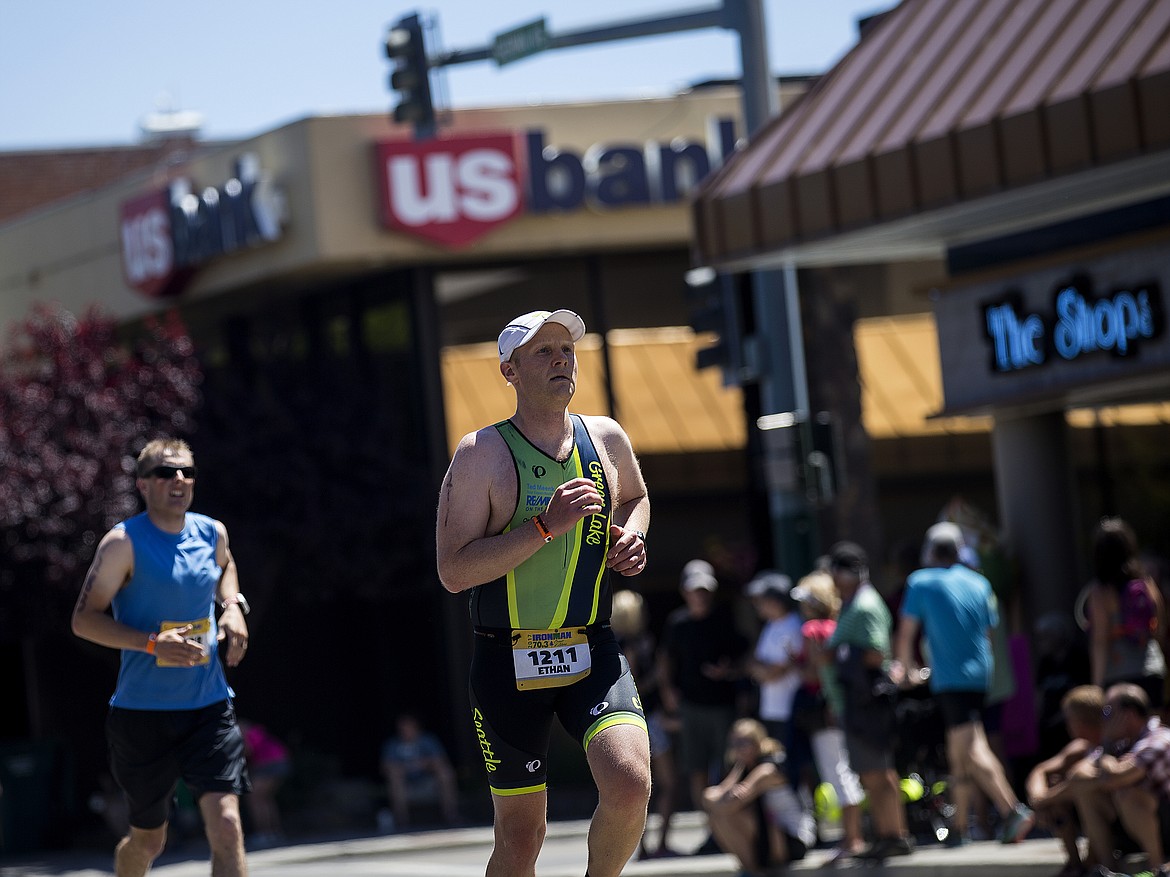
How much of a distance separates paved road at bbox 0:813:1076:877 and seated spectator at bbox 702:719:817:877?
180mm

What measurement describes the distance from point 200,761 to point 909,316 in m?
17.0

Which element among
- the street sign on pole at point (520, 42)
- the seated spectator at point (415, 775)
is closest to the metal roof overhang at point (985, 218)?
the street sign on pole at point (520, 42)

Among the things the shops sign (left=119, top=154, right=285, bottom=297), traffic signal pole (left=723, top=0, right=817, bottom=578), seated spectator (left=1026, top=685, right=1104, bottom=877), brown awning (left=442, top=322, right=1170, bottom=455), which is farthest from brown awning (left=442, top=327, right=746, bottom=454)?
seated spectator (left=1026, top=685, right=1104, bottom=877)

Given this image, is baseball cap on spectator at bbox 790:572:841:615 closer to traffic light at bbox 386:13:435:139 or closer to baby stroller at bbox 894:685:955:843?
baby stroller at bbox 894:685:955:843

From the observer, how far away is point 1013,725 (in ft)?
44.5

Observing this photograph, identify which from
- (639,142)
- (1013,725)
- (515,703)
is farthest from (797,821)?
(639,142)

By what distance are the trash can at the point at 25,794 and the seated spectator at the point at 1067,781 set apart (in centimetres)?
1321

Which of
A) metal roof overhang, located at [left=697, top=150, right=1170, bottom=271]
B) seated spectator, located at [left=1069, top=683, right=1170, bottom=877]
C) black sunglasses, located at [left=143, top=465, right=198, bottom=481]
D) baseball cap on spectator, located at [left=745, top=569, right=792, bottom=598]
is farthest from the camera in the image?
baseball cap on spectator, located at [left=745, top=569, right=792, bottom=598]

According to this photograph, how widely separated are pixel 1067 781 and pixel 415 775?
10318 mm

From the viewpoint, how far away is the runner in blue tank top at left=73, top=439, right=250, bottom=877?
324 inches

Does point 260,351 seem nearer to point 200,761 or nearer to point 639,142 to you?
point 639,142

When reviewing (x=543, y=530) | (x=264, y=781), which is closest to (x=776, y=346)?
(x=264, y=781)

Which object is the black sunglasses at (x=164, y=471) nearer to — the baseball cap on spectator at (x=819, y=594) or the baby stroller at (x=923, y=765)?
the baseball cap on spectator at (x=819, y=594)

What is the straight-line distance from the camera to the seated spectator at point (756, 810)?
12148mm
